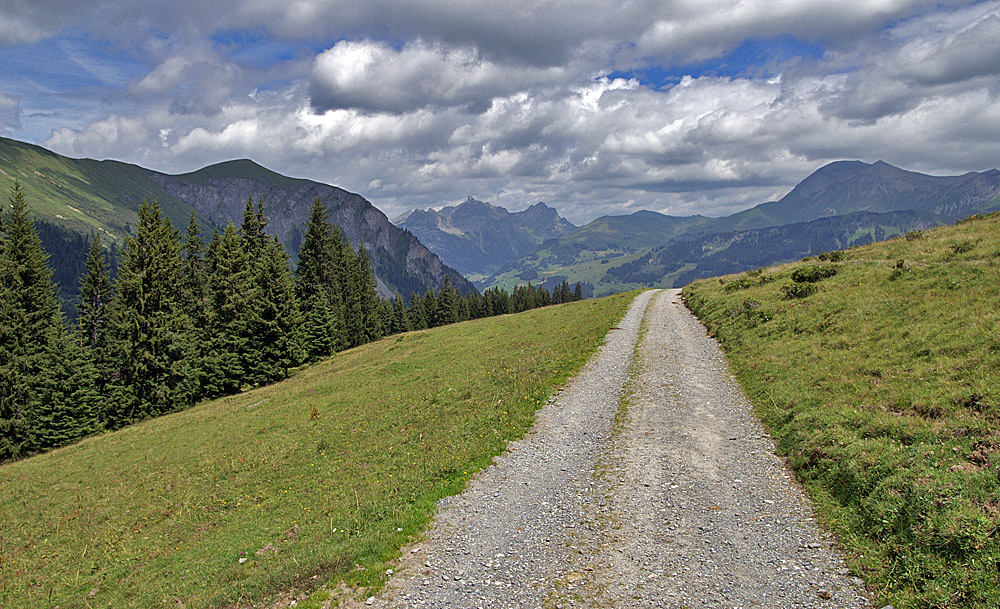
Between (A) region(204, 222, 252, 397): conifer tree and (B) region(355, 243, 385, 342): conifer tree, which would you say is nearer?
(A) region(204, 222, 252, 397): conifer tree

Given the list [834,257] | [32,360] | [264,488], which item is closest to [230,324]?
[32,360]

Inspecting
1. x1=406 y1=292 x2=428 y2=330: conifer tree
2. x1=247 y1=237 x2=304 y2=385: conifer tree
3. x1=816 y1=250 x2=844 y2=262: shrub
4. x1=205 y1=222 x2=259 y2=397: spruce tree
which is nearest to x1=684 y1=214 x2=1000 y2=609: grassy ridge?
x1=816 y1=250 x2=844 y2=262: shrub

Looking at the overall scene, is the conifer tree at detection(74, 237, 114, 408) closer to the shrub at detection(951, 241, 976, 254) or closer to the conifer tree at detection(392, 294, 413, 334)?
the shrub at detection(951, 241, 976, 254)

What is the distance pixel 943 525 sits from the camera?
24.6 ft

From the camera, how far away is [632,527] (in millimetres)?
9641

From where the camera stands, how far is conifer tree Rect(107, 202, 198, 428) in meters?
40.9

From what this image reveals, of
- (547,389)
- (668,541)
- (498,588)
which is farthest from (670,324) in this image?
(498,588)

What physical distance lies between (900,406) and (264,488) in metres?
20.1

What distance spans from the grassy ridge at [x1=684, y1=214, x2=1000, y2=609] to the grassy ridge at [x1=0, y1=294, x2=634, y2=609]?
28.0 ft

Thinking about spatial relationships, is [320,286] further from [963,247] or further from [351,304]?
[963,247]

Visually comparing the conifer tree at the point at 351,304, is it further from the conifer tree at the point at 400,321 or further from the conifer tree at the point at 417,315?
the conifer tree at the point at 417,315

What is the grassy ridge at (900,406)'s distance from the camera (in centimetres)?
730

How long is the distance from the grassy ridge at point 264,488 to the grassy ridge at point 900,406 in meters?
8.54

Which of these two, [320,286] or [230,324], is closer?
[230,324]
